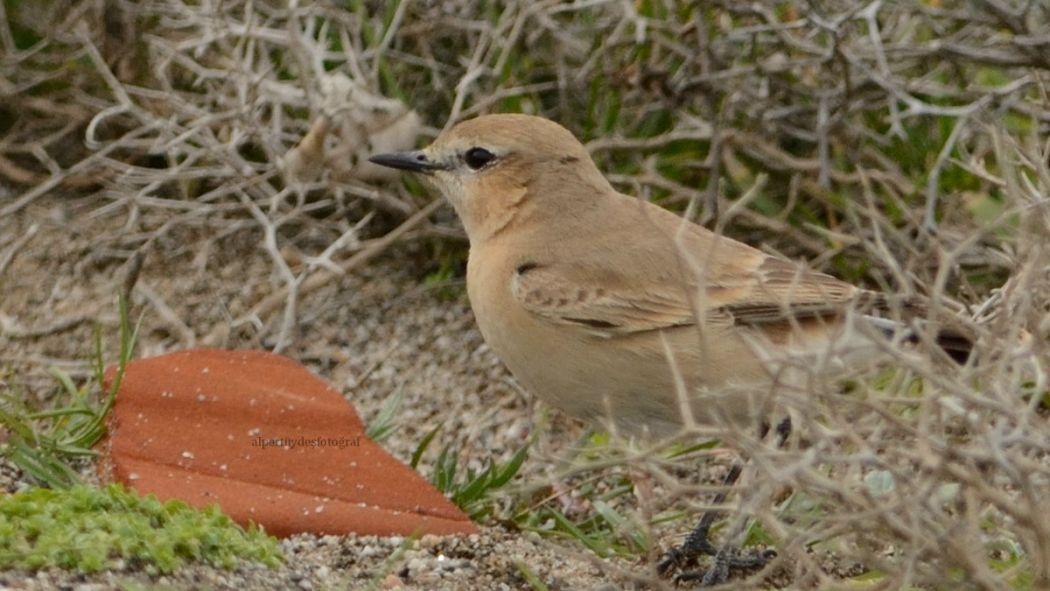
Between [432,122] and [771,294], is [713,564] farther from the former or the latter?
[432,122]

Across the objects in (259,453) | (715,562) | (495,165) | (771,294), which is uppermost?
(495,165)

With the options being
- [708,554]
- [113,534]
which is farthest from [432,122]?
[113,534]

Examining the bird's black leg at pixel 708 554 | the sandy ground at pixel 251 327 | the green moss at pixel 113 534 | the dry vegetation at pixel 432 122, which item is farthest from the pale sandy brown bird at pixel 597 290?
the green moss at pixel 113 534

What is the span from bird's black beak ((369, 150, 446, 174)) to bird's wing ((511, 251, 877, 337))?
0.60 meters

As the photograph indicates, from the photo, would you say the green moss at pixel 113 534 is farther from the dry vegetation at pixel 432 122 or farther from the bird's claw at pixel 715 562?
the dry vegetation at pixel 432 122

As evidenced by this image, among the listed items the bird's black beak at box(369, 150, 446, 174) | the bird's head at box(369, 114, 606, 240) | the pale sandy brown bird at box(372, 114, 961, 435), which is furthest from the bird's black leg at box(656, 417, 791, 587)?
the bird's black beak at box(369, 150, 446, 174)

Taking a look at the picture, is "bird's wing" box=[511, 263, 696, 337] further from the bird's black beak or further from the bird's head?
the bird's black beak

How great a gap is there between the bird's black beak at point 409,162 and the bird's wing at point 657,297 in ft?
1.96

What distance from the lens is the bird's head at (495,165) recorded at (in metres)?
4.99

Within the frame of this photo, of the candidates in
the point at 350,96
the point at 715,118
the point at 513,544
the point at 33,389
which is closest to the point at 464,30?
the point at 350,96

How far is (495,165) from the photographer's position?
501 centimetres

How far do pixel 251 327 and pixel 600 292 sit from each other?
5.43ft

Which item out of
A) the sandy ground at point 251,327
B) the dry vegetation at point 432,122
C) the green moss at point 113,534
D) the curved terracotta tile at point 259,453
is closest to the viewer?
the green moss at point 113,534

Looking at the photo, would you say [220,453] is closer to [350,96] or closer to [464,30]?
[350,96]
